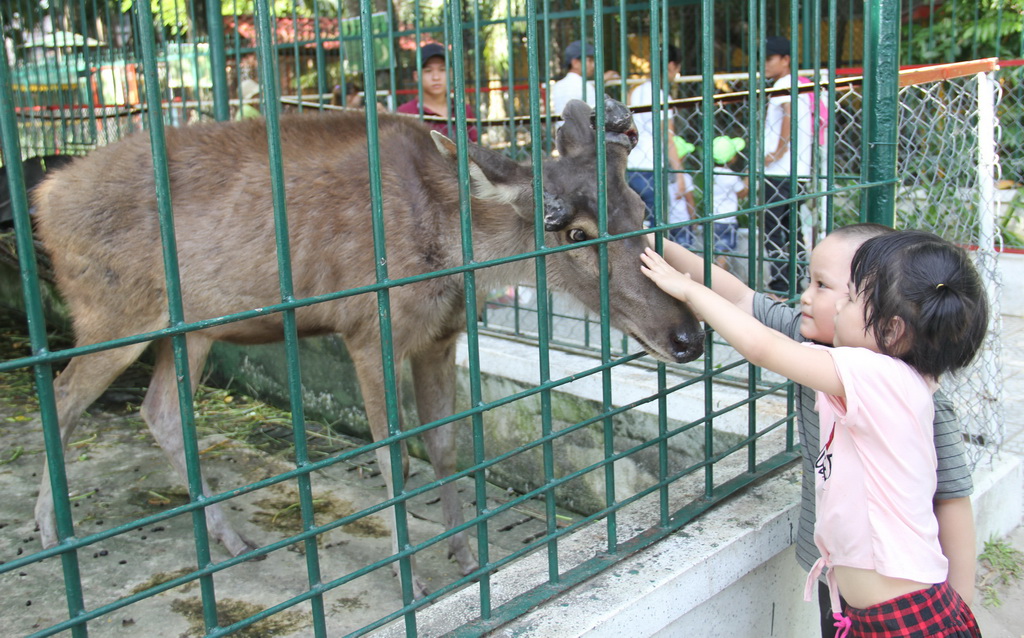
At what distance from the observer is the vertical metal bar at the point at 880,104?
391cm

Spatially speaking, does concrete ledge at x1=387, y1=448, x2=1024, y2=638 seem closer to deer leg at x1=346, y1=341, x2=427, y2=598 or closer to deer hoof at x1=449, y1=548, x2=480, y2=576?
deer leg at x1=346, y1=341, x2=427, y2=598

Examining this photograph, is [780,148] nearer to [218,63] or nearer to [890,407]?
[218,63]

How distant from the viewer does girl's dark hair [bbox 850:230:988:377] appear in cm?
240

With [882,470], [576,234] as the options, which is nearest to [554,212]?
[576,234]

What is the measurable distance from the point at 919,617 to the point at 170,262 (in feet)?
7.16

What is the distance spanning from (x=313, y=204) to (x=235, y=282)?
58 centimetres

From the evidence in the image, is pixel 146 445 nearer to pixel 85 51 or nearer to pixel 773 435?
pixel 85 51

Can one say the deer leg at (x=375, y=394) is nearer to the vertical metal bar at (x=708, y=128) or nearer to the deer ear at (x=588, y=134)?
the deer ear at (x=588, y=134)

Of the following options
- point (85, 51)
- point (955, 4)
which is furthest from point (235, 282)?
point (955, 4)

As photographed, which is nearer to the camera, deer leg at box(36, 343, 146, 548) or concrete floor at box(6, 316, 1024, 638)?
concrete floor at box(6, 316, 1024, 638)

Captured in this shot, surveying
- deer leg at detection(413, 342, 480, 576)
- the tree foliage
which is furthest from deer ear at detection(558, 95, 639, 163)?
the tree foliage

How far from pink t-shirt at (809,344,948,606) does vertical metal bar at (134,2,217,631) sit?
169 centimetres

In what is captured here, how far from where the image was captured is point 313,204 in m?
4.30

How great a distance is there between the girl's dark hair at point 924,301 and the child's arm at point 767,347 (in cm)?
19
